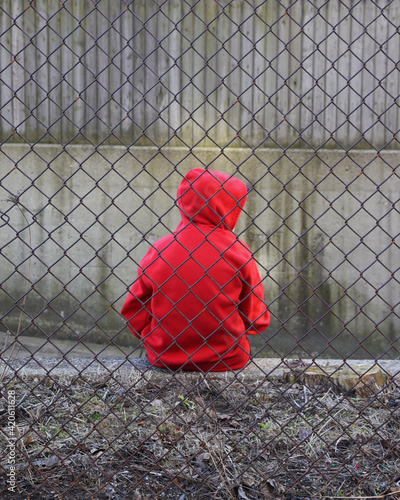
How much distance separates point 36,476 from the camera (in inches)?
89.5

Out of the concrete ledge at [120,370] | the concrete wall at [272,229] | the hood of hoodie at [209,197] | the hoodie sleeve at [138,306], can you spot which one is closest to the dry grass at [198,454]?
the concrete ledge at [120,370]

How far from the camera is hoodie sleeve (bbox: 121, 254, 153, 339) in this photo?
10.3ft

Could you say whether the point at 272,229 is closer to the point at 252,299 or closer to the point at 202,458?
the point at 252,299

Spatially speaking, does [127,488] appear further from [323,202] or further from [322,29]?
[322,29]

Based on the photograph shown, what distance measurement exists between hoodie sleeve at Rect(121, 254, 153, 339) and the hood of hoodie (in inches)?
15.0

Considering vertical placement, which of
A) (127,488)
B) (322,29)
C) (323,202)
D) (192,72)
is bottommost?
(127,488)

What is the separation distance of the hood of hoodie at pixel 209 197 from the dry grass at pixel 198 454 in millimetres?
916

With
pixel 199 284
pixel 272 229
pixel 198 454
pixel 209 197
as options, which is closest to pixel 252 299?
pixel 199 284

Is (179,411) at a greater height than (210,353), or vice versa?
(210,353)

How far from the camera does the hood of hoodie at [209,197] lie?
300 centimetres

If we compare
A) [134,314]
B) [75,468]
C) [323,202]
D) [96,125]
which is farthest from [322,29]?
[75,468]

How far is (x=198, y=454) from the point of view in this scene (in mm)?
2418

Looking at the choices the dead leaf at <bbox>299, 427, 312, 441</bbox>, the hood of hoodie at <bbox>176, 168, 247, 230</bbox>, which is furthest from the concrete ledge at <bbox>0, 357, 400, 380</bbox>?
the hood of hoodie at <bbox>176, 168, 247, 230</bbox>

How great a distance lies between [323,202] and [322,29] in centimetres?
165
